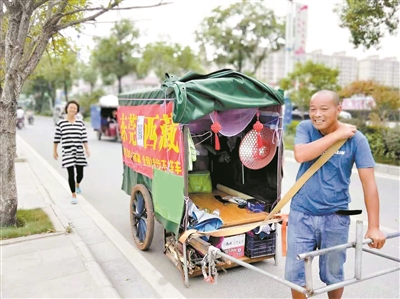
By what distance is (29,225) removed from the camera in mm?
4891

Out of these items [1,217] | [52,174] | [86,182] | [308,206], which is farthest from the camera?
[52,174]

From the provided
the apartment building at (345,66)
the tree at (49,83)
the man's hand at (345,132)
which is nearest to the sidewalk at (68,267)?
the man's hand at (345,132)

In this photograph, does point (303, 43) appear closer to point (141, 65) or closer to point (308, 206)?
point (141, 65)

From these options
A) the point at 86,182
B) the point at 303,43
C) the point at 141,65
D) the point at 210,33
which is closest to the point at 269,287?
the point at 86,182

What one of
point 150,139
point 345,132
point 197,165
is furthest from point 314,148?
point 197,165

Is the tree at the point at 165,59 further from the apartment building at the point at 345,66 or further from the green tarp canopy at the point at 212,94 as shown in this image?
the green tarp canopy at the point at 212,94

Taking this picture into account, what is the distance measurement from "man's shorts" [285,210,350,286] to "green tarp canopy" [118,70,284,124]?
127cm

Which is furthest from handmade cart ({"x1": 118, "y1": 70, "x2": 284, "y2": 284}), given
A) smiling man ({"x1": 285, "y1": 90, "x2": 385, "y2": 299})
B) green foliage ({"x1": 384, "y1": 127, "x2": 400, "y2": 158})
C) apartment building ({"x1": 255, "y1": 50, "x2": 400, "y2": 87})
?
apartment building ({"x1": 255, "y1": 50, "x2": 400, "y2": 87})

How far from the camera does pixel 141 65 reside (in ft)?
93.8

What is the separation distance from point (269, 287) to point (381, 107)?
32.2 feet

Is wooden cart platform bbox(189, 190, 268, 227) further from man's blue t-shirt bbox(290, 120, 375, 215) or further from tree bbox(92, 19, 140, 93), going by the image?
tree bbox(92, 19, 140, 93)

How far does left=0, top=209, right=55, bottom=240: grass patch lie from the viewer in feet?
14.9

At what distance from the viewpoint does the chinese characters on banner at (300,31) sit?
60.0ft

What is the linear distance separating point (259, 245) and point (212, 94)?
5.48 feet
